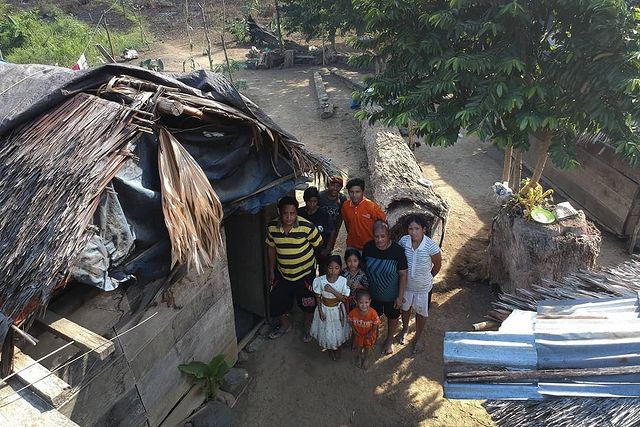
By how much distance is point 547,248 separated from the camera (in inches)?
213

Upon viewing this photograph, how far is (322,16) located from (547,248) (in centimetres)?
1296

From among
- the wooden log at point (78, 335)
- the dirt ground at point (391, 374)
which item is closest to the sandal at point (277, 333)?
the dirt ground at point (391, 374)

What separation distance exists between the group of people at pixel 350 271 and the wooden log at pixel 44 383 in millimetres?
2681

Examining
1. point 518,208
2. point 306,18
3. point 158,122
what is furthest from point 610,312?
point 306,18

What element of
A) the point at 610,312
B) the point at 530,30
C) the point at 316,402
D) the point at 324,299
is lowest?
the point at 316,402

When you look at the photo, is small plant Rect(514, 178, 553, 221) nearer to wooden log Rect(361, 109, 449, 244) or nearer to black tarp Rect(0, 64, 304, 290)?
wooden log Rect(361, 109, 449, 244)

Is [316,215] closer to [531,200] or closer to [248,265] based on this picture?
[248,265]

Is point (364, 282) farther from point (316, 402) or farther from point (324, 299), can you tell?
point (316, 402)

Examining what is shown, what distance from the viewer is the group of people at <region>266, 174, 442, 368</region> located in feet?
15.2

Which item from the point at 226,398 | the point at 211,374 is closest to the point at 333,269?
the point at 211,374

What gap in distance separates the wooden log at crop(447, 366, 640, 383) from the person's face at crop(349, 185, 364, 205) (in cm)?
241

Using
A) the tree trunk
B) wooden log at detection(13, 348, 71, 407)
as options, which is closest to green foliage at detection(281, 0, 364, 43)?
the tree trunk

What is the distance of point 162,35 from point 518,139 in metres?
23.2

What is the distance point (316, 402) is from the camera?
4797 mm
